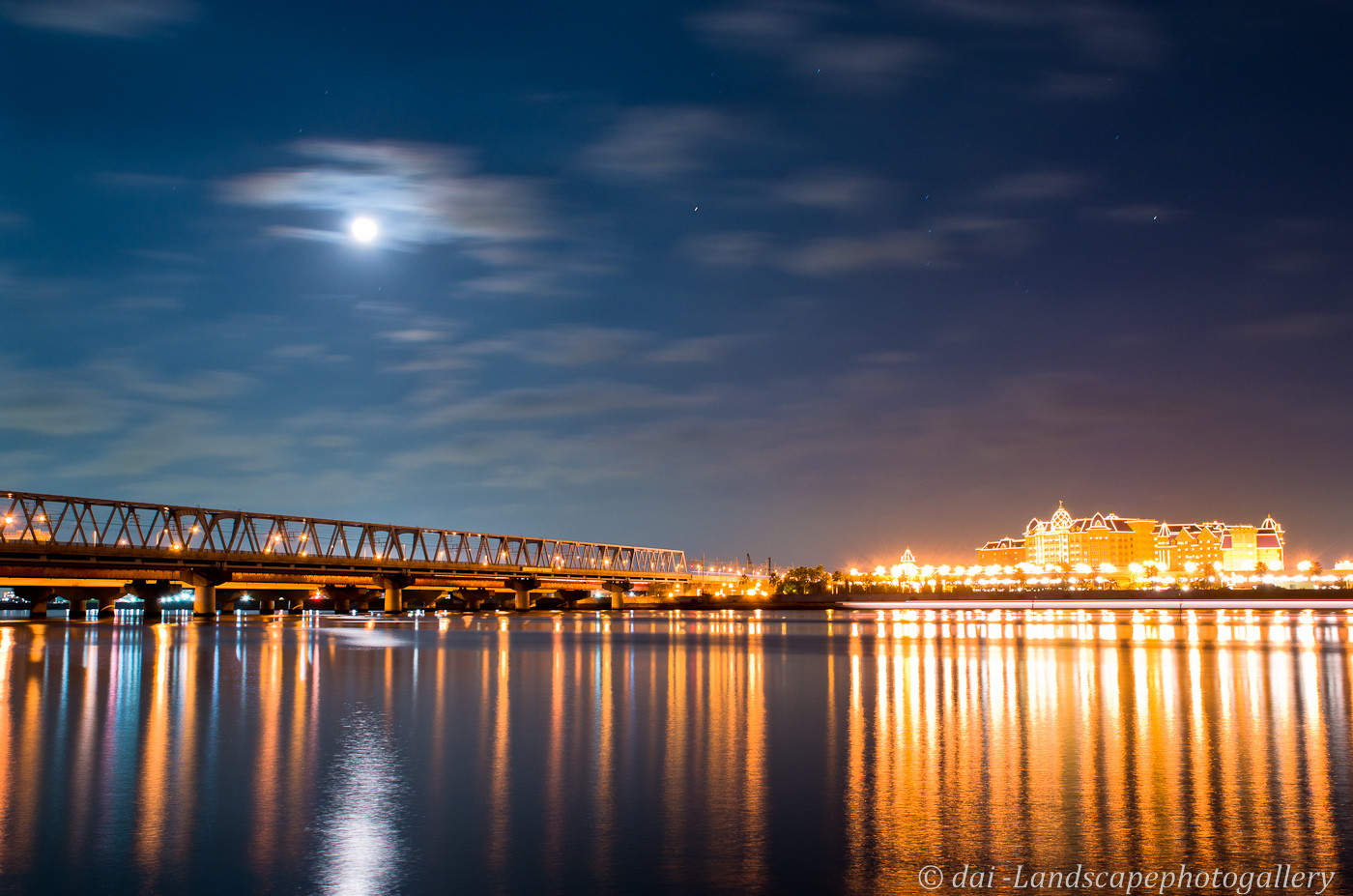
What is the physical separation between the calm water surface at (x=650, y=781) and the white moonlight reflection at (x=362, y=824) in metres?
0.06

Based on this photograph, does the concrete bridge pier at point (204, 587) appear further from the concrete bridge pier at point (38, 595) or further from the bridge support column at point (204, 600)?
the concrete bridge pier at point (38, 595)

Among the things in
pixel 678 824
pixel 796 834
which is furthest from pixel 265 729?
pixel 796 834

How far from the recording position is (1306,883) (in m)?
10.8

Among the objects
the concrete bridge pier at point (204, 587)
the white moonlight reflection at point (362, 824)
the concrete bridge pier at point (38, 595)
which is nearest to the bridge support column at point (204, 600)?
the concrete bridge pier at point (204, 587)

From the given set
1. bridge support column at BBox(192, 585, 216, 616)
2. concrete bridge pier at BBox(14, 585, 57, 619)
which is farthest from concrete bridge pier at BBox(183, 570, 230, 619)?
concrete bridge pier at BBox(14, 585, 57, 619)

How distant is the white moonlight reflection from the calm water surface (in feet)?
0.20

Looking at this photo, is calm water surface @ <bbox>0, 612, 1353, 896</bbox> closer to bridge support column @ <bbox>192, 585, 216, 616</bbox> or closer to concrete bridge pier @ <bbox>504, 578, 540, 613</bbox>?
bridge support column @ <bbox>192, 585, 216, 616</bbox>

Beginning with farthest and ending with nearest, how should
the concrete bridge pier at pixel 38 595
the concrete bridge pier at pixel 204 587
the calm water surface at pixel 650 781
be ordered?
the concrete bridge pier at pixel 204 587, the concrete bridge pier at pixel 38 595, the calm water surface at pixel 650 781

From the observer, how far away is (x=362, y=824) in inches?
524

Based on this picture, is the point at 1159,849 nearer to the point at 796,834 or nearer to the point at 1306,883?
the point at 1306,883

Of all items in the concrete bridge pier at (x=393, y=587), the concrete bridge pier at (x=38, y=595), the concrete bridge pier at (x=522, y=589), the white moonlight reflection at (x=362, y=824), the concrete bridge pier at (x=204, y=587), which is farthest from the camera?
the concrete bridge pier at (x=522, y=589)

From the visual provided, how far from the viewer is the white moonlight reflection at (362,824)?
1091 cm

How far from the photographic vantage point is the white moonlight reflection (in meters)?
10.9

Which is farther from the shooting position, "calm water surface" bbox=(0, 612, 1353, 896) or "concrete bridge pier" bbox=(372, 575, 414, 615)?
"concrete bridge pier" bbox=(372, 575, 414, 615)
